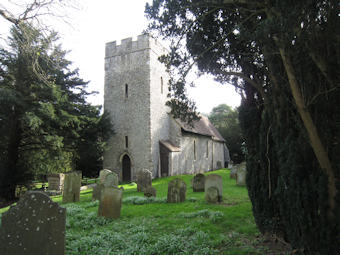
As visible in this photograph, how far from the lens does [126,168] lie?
2039 centimetres

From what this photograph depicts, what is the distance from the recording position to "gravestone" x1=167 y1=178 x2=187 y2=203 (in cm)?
870

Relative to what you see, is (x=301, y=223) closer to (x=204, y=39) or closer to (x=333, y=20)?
(x=333, y=20)

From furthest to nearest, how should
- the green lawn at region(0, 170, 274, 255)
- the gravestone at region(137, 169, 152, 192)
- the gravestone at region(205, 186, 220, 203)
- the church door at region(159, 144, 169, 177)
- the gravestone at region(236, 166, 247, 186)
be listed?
1. the church door at region(159, 144, 169, 177)
2. the gravestone at region(236, 166, 247, 186)
3. the gravestone at region(137, 169, 152, 192)
4. the gravestone at region(205, 186, 220, 203)
5. the green lawn at region(0, 170, 274, 255)

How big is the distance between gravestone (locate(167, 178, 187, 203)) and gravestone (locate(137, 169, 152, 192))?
3.89 metres

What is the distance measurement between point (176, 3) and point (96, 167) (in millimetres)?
Result: 18782

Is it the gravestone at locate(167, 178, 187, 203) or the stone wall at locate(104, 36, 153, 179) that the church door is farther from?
the gravestone at locate(167, 178, 187, 203)

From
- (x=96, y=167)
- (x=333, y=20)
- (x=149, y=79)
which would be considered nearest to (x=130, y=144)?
(x=96, y=167)

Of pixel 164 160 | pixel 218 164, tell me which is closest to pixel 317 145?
pixel 164 160

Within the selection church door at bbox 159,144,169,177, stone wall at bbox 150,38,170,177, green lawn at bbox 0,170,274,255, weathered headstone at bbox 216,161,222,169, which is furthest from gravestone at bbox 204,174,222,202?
weathered headstone at bbox 216,161,222,169

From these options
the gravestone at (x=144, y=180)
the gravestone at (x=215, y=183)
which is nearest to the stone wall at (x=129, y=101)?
the gravestone at (x=144, y=180)

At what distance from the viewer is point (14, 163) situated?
15602 millimetres

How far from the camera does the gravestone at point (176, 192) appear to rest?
28.5ft

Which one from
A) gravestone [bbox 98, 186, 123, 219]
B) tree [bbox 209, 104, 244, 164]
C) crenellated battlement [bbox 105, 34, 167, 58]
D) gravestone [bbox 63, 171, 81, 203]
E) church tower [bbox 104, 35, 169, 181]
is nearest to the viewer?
gravestone [bbox 98, 186, 123, 219]

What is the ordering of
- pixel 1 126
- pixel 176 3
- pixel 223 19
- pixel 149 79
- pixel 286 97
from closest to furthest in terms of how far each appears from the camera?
pixel 286 97
pixel 176 3
pixel 223 19
pixel 1 126
pixel 149 79
